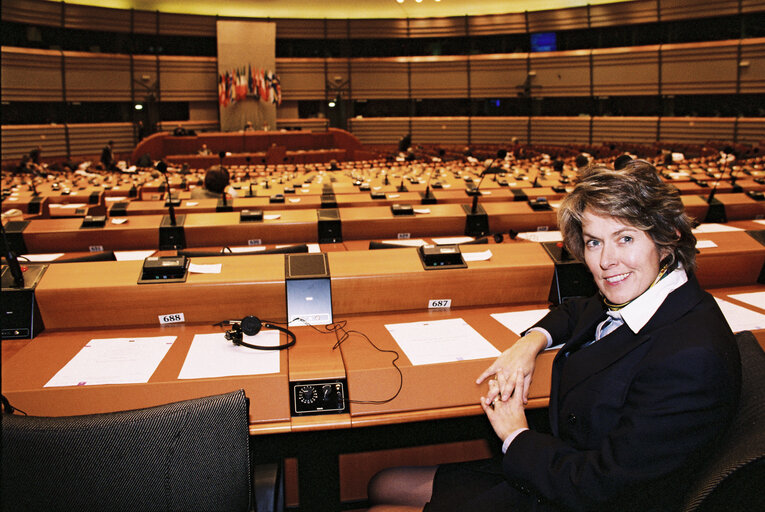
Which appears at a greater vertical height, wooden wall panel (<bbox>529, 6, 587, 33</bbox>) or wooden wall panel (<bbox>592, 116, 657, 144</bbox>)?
wooden wall panel (<bbox>529, 6, 587, 33</bbox>)

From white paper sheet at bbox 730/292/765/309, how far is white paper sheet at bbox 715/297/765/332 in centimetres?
11

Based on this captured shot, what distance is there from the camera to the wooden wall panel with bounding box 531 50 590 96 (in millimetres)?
17819

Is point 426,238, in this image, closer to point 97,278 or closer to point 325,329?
point 325,329

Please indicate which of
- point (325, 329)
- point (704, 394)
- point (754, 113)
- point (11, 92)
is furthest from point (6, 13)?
point (754, 113)

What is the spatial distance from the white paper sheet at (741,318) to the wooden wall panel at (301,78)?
740 inches

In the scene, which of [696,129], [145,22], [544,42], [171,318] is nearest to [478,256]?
[171,318]

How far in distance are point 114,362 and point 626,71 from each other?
1883 centimetres

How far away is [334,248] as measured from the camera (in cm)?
376

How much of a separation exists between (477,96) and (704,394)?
19.7m

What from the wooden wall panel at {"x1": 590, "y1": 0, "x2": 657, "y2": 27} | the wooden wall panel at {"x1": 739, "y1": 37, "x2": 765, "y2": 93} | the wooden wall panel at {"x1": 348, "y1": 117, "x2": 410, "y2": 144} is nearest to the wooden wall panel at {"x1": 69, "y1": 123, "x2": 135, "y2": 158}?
the wooden wall panel at {"x1": 348, "y1": 117, "x2": 410, "y2": 144}

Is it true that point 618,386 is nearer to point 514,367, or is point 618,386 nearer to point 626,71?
point 514,367

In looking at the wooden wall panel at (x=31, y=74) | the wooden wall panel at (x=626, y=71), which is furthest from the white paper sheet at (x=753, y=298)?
the wooden wall panel at (x=31, y=74)

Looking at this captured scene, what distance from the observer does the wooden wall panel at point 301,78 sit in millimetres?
19344

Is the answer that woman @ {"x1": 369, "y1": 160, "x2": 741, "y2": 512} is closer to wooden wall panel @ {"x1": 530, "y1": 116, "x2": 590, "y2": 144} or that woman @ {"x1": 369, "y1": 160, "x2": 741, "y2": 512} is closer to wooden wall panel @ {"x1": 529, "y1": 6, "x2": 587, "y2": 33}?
wooden wall panel @ {"x1": 530, "y1": 116, "x2": 590, "y2": 144}
